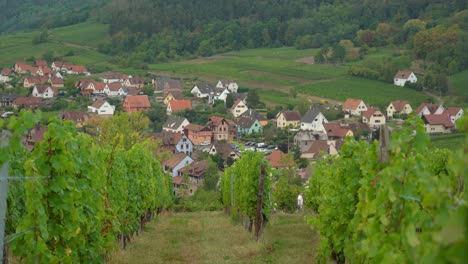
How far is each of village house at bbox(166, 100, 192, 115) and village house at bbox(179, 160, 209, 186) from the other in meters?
20.8

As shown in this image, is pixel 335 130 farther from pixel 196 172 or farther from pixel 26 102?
pixel 26 102

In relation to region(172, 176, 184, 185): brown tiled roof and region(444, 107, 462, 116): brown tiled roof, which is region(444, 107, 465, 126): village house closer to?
region(444, 107, 462, 116): brown tiled roof

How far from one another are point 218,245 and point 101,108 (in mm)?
52438

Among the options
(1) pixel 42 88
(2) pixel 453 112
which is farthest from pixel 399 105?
(1) pixel 42 88

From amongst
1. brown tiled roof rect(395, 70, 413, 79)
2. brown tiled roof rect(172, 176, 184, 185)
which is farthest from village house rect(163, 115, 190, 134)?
brown tiled roof rect(395, 70, 413, 79)

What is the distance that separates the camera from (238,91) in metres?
77.1

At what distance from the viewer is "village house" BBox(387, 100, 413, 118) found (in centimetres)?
6141

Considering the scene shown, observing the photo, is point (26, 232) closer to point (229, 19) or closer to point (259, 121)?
point (259, 121)

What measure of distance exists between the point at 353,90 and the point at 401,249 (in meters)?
67.1

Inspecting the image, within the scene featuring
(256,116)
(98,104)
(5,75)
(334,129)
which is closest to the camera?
(334,129)

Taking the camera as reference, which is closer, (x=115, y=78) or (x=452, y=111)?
(x=452, y=111)

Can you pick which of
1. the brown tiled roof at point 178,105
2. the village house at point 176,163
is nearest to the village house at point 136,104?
the brown tiled roof at point 178,105

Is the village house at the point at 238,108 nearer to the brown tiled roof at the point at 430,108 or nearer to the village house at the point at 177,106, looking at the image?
the village house at the point at 177,106

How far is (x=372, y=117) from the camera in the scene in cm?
5956
